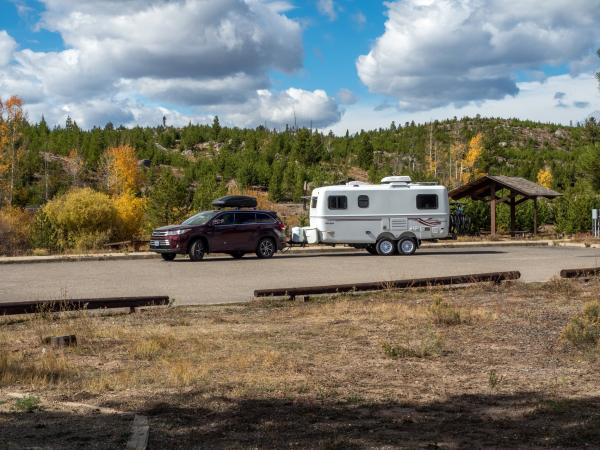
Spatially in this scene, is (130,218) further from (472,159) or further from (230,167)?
(472,159)

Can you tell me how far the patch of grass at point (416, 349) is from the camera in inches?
348

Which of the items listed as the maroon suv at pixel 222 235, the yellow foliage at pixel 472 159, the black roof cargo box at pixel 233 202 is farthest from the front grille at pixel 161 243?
the yellow foliage at pixel 472 159

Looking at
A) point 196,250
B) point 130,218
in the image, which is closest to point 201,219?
point 196,250

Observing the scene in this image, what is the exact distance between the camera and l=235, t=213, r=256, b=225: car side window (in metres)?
25.5

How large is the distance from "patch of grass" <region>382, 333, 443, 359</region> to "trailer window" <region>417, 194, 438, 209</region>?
19.0m

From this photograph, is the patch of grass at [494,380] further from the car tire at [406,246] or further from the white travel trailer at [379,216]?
the car tire at [406,246]

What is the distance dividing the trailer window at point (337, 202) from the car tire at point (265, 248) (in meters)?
2.74

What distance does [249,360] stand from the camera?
8.48 m

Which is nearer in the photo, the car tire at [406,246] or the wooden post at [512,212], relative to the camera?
the car tire at [406,246]

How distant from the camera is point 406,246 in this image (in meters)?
28.1

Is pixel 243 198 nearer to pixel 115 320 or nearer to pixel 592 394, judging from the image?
pixel 115 320

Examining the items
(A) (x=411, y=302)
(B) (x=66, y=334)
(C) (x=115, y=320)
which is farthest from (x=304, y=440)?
(A) (x=411, y=302)

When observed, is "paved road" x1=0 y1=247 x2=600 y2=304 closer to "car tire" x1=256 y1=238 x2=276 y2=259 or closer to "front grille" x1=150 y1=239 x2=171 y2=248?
"car tire" x1=256 y1=238 x2=276 y2=259

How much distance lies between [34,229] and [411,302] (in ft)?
73.9
